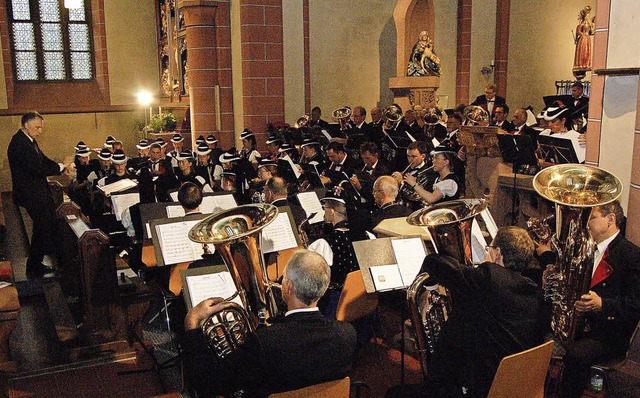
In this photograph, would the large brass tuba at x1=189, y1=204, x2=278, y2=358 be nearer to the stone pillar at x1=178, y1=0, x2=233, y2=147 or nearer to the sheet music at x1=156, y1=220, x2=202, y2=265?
the sheet music at x1=156, y1=220, x2=202, y2=265

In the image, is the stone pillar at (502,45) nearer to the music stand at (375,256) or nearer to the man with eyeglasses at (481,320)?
the music stand at (375,256)

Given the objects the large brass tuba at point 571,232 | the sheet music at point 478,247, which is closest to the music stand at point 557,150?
the sheet music at point 478,247

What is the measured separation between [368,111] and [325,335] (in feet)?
40.9

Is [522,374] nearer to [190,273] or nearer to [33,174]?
[190,273]

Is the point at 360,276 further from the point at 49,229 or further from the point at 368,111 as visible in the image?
the point at 368,111

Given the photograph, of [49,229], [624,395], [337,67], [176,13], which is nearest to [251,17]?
[337,67]

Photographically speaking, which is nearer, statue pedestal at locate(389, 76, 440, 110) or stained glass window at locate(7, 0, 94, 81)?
statue pedestal at locate(389, 76, 440, 110)

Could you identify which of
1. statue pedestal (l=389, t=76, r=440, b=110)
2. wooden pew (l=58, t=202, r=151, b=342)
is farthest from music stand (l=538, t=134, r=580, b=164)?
statue pedestal (l=389, t=76, r=440, b=110)

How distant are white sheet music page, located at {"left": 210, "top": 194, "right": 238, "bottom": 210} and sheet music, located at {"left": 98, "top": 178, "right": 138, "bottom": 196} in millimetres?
1743

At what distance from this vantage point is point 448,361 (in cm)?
335

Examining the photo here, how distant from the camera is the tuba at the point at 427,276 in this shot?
369cm

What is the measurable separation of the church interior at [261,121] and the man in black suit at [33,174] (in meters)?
0.11

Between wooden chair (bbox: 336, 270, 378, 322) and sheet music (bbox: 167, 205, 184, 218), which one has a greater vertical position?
sheet music (bbox: 167, 205, 184, 218)

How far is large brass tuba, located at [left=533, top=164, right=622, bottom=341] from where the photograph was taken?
3.74m
